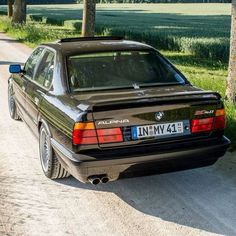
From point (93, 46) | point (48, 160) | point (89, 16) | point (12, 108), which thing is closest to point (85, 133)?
point (48, 160)

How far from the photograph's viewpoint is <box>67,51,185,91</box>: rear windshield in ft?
16.0

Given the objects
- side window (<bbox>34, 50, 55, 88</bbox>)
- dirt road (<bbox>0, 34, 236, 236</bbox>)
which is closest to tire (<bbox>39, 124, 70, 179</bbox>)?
dirt road (<bbox>0, 34, 236, 236</bbox>)

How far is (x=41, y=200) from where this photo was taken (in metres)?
4.65

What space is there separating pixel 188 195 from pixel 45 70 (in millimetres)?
2279

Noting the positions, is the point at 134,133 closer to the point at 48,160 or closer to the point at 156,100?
the point at 156,100

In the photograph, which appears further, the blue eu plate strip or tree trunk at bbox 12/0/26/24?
tree trunk at bbox 12/0/26/24

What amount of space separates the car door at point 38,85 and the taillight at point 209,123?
174cm

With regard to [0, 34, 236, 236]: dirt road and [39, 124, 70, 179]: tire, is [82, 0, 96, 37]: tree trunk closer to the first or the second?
[0, 34, 236, 236]: dirt road

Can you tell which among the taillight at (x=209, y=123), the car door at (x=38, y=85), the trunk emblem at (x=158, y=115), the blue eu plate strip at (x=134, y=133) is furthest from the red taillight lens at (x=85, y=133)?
the car door at (x=38, y=85)

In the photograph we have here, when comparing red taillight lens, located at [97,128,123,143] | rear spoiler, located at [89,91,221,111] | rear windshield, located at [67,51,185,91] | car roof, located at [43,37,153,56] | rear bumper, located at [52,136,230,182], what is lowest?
rear bumper, located at [52,136,230,182]

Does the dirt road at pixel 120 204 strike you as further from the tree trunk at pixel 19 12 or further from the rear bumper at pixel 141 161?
the tree trunk at pixel 19 12

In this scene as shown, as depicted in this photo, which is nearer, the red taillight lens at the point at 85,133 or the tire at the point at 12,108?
the red taillight lens at the point at 85,133

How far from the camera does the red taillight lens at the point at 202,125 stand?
4.44m

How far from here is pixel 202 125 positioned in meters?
4.48
